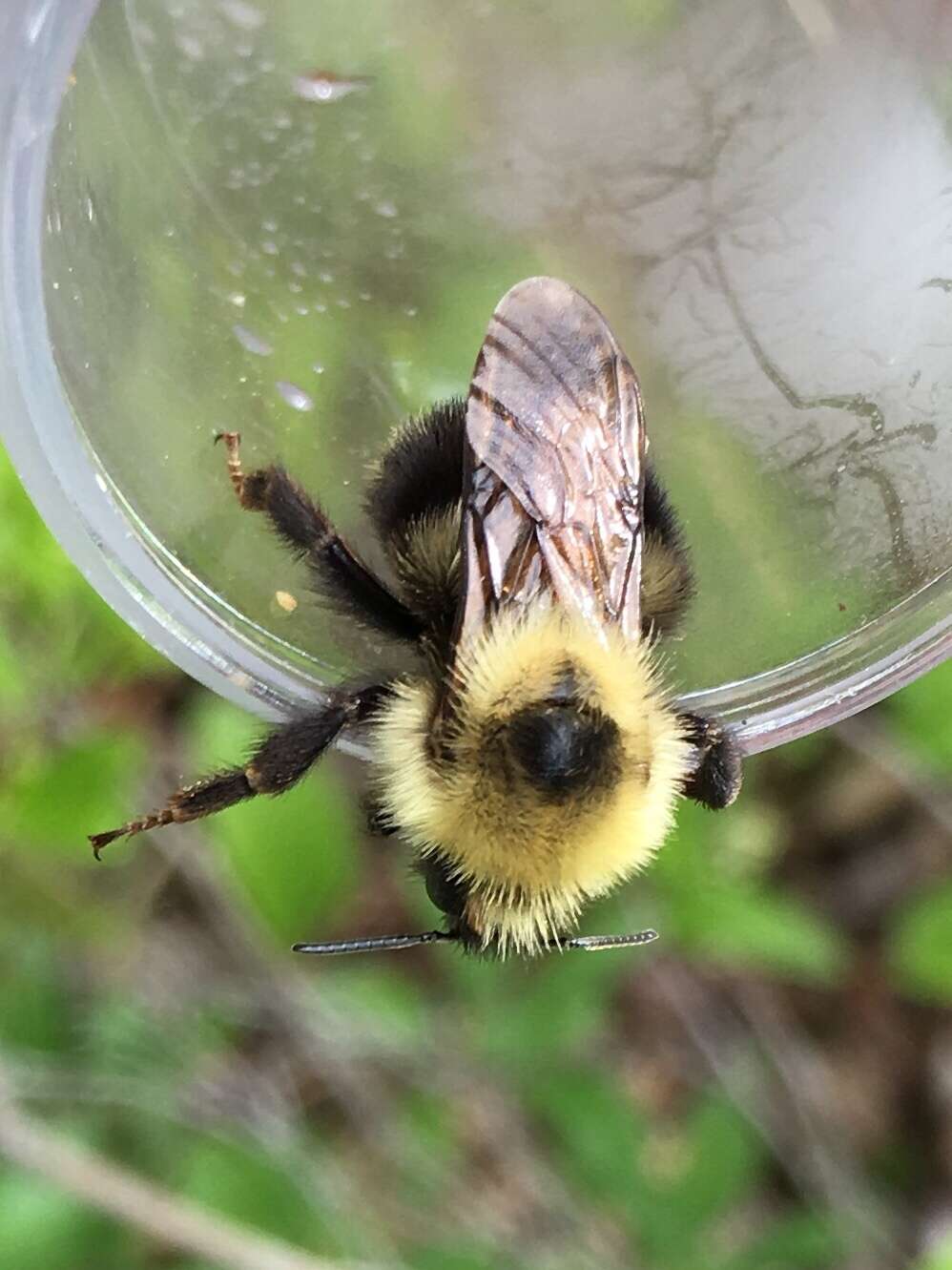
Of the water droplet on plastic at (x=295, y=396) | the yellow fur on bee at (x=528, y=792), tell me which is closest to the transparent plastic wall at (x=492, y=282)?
the water droplet on plastic at (x=295, y=396)

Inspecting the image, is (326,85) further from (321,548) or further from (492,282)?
(321,548)

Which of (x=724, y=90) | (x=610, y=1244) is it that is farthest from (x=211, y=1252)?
(x=724, y=90)

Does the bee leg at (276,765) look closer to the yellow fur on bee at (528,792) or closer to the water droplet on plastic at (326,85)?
the yellow fur on bee at (528,792)

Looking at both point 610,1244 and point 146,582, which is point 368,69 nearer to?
point 146,582

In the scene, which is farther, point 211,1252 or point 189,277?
point 211,1252

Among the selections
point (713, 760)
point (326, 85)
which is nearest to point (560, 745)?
point (713, 760)

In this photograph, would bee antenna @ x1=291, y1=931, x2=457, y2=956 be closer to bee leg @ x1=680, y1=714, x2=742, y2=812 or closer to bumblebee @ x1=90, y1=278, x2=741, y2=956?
bumblebee @ x1=90, y1=278, x2=741, y2=956

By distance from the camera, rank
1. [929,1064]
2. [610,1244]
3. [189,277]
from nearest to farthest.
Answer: [189,277]
[610,1244]
[929,1064]

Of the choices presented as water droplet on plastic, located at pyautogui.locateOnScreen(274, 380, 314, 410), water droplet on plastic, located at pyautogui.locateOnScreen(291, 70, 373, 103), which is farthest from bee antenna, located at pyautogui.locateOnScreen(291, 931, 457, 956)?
water droplet on plastic, located at pyautogui.locateOnScreen(291, 70, 373, 103)
